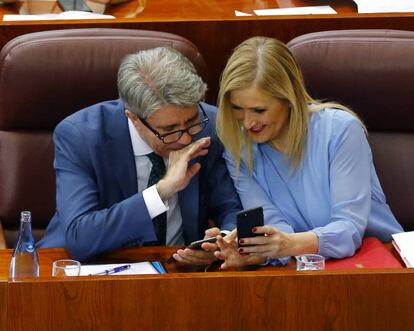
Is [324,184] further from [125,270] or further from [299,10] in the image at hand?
[299,10]

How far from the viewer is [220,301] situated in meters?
1.64

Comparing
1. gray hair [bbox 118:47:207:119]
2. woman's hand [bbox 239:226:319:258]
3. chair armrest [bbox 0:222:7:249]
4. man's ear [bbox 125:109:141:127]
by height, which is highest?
gray hair [bbox 118:47:207:119]

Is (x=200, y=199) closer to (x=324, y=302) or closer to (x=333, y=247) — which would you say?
(x=333, y=247)

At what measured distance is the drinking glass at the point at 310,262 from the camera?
197 cm

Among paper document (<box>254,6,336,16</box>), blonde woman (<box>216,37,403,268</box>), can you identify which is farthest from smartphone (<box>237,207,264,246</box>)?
paper document (<box>254,6,336,16</box>)

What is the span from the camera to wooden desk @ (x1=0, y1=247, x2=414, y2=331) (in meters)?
1.61

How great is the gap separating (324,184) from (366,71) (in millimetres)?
336

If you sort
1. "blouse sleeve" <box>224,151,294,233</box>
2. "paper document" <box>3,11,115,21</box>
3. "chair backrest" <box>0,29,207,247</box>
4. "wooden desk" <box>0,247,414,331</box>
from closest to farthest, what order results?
→ "wooden desk" <box>0,247,414,331</box> < "blouse sleeve" <box>224,151,294,233</box> < "chair backrest" <box>0,29,207,247</box> < "paper document" <box>3,11,115,21</box>

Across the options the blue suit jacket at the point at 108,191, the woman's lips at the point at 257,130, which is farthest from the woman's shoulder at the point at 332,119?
the blue suit jacket at the point at 108,191

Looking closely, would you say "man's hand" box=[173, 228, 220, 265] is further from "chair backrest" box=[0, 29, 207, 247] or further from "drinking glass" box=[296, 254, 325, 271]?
"chair backrest" box=[0, 29, 207, 247]

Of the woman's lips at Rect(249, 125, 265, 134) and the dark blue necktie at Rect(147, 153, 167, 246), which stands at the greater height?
the woman's lips at Rect(249, 125, 265, 134)

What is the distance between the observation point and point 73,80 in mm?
2387

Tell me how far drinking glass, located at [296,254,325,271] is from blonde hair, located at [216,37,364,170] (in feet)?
0.97

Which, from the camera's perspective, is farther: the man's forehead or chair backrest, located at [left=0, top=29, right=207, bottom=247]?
chair backrest, located at [left=0, top=29, right=207, bottom=247]
